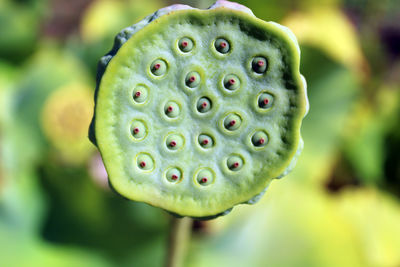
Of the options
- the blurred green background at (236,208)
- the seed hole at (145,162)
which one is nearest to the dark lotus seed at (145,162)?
the seed hole at (145,162)

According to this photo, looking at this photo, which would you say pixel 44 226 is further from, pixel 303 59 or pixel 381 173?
pixel 381 173

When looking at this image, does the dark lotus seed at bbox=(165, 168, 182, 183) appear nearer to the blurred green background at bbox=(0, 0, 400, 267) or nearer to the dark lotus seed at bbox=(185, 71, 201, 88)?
the dark lotus seed at bbox=(185, 71, 201, 88)

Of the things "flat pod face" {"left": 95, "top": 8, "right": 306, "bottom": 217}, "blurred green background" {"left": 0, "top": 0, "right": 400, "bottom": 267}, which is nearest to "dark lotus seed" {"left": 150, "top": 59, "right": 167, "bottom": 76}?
"flat pod face" {"left": 95, "top": 8, "right": 306, "bottom": 217}

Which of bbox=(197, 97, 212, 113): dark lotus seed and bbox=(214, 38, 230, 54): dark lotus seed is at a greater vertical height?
bbox=(214, 38, 230, 54): dark lotus seed

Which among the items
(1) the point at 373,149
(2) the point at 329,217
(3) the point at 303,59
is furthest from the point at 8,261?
(1) the point at 373,149

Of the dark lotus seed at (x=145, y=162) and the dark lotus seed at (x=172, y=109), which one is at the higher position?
the dark lotus seed at (x=172, y=109)

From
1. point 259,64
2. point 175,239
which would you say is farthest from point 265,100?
point 175,239

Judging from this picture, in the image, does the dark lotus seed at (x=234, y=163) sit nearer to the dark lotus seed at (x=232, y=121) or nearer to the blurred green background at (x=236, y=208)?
the dark lotus seed at (x=232, y=121)

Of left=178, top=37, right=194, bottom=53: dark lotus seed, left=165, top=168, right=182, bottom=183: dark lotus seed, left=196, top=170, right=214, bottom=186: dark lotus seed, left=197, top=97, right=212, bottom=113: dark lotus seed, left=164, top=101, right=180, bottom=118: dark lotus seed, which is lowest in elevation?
left=165, top=168, right=182, bottom=183: dark lotus seed
